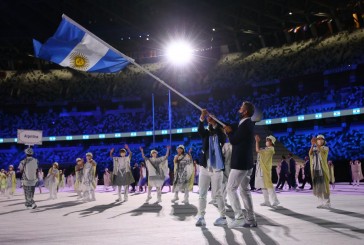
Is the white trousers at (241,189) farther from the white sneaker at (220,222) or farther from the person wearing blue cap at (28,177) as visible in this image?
the person wearing blue cap at (28,177)

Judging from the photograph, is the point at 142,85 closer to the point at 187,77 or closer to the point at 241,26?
the point at 187,77

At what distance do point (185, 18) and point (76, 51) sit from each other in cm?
2482

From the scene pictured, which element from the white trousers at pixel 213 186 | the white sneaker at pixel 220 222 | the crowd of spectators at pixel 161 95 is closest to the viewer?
the white sneaker at pixel 220 222

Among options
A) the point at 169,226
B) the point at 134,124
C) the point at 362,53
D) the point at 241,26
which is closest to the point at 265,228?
the point at 169,226

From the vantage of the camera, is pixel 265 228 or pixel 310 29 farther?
pixel 310 29

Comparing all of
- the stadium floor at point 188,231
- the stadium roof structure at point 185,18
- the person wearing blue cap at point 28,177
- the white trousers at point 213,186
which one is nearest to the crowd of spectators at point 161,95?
the stadium roof structure at point 185,18

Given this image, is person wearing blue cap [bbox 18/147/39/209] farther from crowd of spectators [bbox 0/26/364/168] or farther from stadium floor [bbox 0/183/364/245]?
crowd of spectators [bbox 0/26/364/168]

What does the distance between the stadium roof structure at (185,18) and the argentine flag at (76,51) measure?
2050 centimetres

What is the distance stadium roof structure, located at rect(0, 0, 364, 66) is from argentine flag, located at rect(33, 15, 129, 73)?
20.5 meters

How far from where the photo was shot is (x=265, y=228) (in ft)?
21.1

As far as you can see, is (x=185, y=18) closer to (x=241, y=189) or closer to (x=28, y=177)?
(x=28, y=177)

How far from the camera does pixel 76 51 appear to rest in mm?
9695

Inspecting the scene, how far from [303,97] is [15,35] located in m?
28.5

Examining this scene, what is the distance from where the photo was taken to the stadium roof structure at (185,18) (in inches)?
1183
